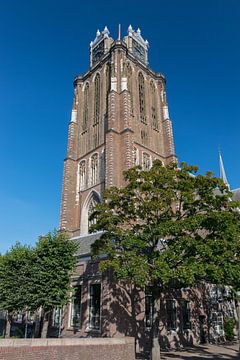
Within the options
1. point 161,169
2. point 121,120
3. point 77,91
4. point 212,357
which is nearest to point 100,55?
point 77,91

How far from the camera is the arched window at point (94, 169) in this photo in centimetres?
3825

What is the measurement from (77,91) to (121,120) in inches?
549

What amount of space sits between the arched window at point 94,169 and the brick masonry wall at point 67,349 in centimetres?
2527

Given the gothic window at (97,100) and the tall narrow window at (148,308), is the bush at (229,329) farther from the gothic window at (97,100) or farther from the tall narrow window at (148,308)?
the gothic window at (97,100)

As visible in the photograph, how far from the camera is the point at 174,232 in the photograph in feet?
49.6

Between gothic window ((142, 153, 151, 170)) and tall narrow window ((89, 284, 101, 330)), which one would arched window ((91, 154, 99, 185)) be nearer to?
gothic window ((142, 153, 151, 170))

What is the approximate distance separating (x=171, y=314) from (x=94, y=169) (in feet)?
69.4

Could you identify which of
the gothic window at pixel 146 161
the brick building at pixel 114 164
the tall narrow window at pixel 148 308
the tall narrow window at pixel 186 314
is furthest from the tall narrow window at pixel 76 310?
the gothic window at pixel 146 161

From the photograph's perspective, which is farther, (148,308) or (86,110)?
(86,110)

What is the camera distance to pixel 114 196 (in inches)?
683

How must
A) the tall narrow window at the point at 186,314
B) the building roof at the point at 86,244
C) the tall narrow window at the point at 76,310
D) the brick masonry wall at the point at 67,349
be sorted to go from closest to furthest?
the brick masonry wall at the point at 67,349 < the tall narrow window at the point at 76,310 < the building roof at the point at 86,244 < the tall narrow window at the point at 186,314

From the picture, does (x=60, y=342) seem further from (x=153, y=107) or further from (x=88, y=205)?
(x=153, y=107)

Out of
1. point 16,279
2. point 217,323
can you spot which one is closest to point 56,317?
point 16,279

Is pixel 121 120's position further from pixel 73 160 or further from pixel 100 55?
pixel 100 55
